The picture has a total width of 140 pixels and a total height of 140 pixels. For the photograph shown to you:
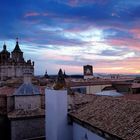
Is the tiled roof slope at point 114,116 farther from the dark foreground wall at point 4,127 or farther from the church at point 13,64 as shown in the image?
the church at point 13,64

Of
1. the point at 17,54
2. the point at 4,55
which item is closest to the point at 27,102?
the point at 17,54

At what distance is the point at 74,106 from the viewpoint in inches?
773

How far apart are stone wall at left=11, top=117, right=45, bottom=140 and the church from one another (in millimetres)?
42513

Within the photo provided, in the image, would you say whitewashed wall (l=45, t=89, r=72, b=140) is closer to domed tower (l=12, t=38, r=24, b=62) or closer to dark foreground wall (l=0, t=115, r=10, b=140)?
dark foreground wall (l=0, t=115, r=10, b=140)

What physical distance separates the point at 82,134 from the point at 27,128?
20.1ft

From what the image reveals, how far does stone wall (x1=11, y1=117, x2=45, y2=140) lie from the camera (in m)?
20.4

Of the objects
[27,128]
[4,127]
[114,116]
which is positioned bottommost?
[4,127]

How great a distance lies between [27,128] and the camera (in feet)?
68.3

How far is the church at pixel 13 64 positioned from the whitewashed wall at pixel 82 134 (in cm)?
4713

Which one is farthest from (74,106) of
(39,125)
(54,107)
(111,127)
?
(111,127)

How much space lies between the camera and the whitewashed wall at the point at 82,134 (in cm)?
1451

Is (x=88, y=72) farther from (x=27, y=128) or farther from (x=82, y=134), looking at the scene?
(x=82, y=134)

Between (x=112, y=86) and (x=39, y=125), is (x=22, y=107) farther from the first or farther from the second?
(x=112, y=86)

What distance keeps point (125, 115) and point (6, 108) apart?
40.2 feet
